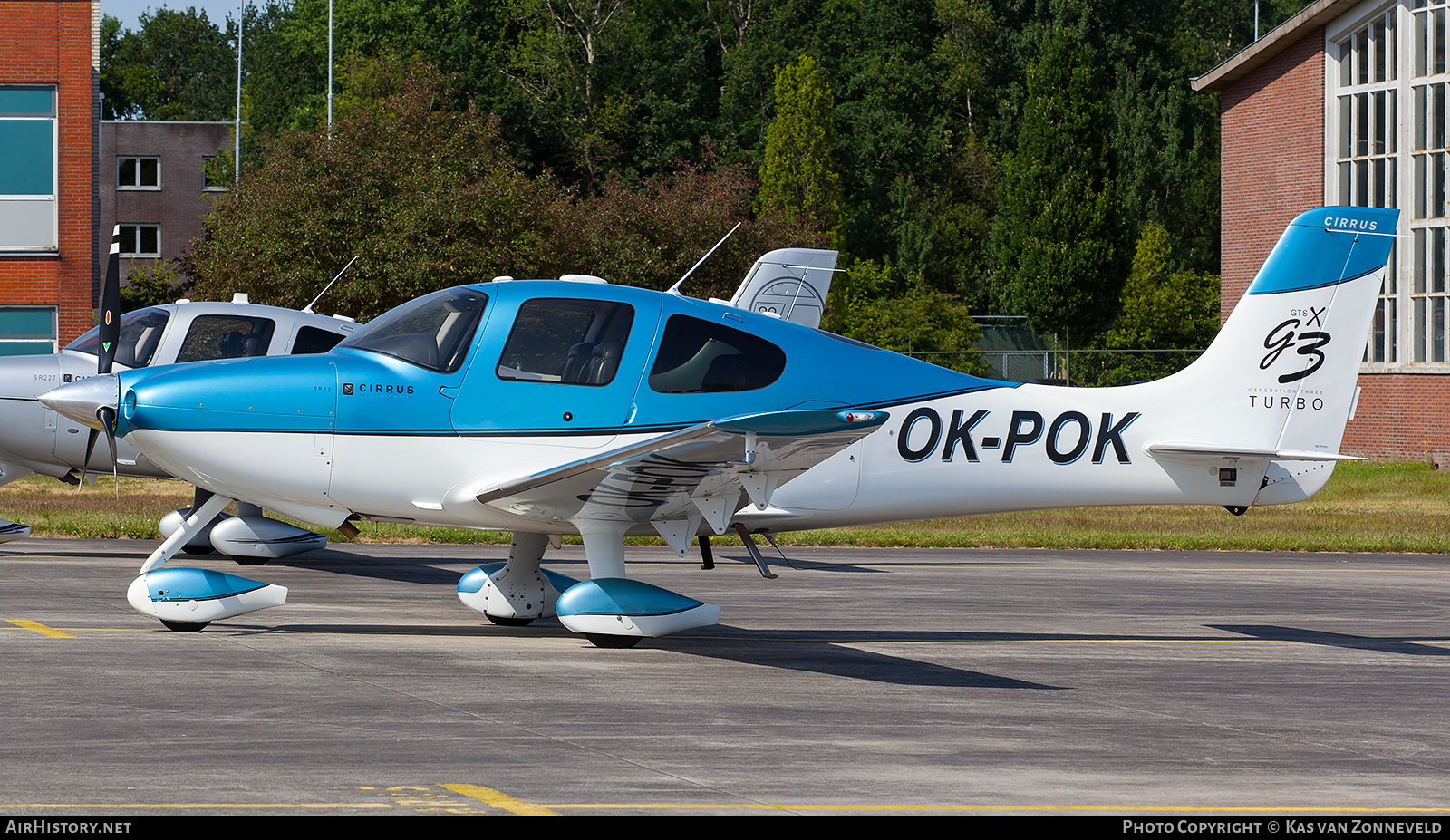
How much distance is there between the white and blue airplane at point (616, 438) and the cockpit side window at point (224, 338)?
4070 millimetres

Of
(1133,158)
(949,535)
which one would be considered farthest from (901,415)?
(1133,158)

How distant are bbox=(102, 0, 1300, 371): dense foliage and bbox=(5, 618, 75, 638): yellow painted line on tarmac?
29121 mm

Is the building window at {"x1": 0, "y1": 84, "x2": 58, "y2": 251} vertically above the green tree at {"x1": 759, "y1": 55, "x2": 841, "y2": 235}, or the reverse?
the green tree at {"x1": 759, "y1": 55, "x2": 841, "y2": 235}

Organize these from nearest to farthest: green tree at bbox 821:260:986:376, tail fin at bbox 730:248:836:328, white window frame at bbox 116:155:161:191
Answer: tail fin at bbox 730:248:836:328 → green tree at bbox 821:260:986:376 → white window frame at bbox 116:155:161:191

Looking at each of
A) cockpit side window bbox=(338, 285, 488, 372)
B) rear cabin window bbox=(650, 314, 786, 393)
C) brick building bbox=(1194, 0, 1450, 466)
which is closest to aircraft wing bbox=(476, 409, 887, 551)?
rear cabin window bbox=(650, 314, 786, 393)

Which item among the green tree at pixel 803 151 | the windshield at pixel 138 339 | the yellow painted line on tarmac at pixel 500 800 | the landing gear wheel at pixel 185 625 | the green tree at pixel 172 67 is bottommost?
the yellow painted line on tarmac at pixel 500 800

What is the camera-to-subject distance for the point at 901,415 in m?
10.6

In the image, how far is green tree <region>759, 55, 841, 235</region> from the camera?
55.3m

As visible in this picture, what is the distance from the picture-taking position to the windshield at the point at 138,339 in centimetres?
1388

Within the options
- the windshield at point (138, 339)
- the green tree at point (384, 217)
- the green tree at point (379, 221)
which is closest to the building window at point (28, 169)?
the green tree at point (384, 217)

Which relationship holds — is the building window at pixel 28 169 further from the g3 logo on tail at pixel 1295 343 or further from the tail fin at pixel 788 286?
the g3 logo on tail at pixel 1295 343

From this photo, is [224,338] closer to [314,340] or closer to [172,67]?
[314,340]

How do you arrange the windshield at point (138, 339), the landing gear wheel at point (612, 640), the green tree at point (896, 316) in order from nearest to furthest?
the landing gear wheel at point (612, 640) < the windshield at point (138, 339) < the green tree at point (896, 316)

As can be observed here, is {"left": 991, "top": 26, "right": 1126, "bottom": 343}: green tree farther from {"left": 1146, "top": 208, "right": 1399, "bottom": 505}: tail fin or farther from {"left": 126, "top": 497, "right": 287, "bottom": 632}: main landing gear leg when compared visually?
{"left": 126, "top": 497, "right": 287, "bottom": 632}: main landing gear leg
